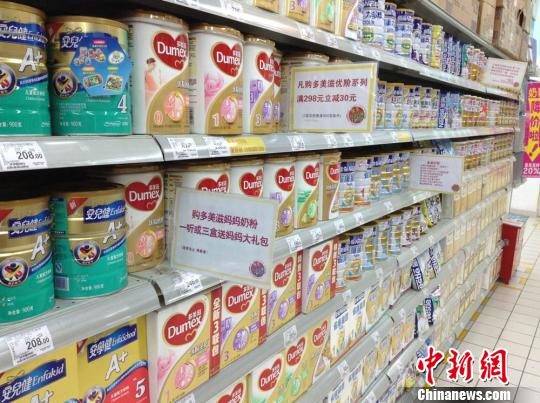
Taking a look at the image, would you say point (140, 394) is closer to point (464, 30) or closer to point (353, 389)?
point (353, 389)

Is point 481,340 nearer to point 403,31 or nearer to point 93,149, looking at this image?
point 403,31

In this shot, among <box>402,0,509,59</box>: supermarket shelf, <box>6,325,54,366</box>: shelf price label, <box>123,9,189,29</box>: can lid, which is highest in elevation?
<box>402,0,509,59</box>: supermarket shelf

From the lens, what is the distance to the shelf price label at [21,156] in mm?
675

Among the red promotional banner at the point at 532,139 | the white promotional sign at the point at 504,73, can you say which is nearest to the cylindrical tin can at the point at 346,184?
the white promotional sign at the point at 504,73

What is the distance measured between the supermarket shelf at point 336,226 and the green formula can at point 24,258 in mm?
684

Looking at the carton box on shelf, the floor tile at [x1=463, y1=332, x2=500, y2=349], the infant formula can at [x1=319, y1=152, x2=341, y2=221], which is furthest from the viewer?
the floor tile at [x1=463, y1=332, x2=500, y2=349]

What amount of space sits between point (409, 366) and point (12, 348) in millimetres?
2521

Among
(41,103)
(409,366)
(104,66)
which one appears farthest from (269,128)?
(409,366)

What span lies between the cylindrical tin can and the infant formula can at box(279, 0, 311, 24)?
62cm

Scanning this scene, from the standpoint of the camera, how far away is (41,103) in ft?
2.53

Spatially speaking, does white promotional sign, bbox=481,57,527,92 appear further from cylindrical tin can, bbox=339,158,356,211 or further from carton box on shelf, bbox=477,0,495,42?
cylindrical tin can, bbox=339,158,356,211

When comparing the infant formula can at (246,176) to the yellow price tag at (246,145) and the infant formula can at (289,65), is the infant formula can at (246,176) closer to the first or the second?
the yellow price tag at (246,145)

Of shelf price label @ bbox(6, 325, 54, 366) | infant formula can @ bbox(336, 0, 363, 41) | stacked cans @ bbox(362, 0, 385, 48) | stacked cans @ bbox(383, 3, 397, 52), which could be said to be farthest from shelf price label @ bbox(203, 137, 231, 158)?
stacked cans @ bbox(383, 3, 397, 52)

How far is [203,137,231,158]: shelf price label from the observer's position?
3.49ft
